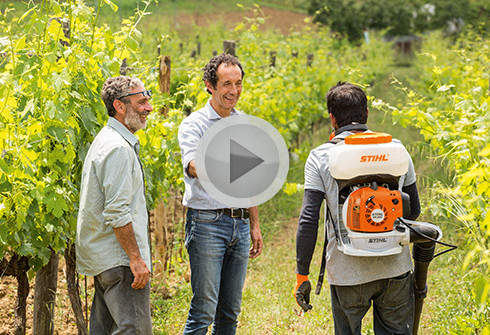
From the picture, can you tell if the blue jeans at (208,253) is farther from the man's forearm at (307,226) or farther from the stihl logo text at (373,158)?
the stihl logo text at (373,158)

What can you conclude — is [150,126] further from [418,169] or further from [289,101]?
[418,169]

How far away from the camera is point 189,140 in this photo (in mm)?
3066

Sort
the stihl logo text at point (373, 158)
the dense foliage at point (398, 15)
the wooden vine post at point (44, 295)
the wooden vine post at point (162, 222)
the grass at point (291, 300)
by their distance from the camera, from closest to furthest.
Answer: the stihl logo text at point (373, 158) → the wooden vine post at point (44, 295) → the grass at point (291, 300) → the wooden vine post at point (162, 222) → the dense foliage at point (398, 15)

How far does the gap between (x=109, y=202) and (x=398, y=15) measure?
103 feet

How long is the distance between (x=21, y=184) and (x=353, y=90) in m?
1.69

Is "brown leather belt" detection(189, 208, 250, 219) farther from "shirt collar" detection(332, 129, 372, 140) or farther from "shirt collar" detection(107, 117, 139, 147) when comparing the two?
"shirt collar" detection(332, 129, 372, 140)

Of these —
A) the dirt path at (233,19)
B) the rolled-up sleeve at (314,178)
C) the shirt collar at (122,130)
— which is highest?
the dirt path at (233,19)

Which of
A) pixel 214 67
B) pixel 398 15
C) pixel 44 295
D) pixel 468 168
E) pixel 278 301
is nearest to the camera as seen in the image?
pixel 214 67

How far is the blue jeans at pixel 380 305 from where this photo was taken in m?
2.74

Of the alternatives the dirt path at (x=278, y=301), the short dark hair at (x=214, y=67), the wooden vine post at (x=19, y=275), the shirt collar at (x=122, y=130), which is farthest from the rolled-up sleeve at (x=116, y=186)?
the dirt path at (x=278, y=301)

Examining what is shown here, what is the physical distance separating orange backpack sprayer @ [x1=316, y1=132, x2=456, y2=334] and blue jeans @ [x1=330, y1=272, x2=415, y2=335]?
23 centimetres

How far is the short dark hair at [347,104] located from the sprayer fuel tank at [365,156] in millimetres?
224

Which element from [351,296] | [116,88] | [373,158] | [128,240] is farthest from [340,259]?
[116,88]
